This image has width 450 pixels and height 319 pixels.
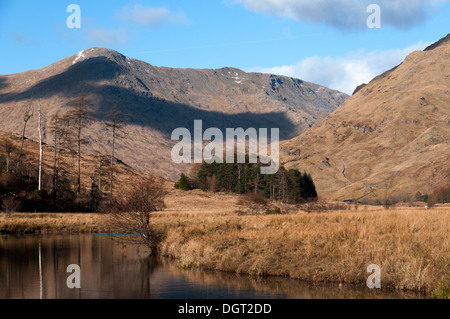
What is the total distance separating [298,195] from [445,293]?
101174mm

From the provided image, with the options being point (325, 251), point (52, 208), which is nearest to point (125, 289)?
point (325, 251)

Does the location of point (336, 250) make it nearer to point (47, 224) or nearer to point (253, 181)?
point (47, 224)

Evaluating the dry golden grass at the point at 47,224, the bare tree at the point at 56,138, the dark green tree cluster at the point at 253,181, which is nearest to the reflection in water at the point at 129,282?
the dry golden grass at the point at 47,224

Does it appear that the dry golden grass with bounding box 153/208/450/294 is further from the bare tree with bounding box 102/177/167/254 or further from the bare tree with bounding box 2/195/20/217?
the bare tree with bounding box 2/195/20/217

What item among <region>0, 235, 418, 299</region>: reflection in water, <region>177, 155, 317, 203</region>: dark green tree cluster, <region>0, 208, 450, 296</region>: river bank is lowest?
<region>0, 235, 418, 299</region>: reflection in water

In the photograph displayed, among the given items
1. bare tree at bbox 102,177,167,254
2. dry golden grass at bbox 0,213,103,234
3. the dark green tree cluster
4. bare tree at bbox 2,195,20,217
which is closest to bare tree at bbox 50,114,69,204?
bare tree at bbox 2,195,20,217

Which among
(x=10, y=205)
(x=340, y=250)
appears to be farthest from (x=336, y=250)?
(x=10, y=205)

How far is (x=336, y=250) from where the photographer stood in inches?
973

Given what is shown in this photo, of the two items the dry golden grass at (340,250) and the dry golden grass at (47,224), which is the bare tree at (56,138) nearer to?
the dry golden grass at (47,224)

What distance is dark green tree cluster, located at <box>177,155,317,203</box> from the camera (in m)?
117

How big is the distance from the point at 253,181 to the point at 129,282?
331 feet

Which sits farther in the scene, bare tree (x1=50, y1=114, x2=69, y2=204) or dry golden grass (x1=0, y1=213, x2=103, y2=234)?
bare tree (x1=50, y1=114, x2=69, y2=204)

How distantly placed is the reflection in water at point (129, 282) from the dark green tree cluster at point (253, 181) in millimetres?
78595

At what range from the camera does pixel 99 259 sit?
32.6 metres
